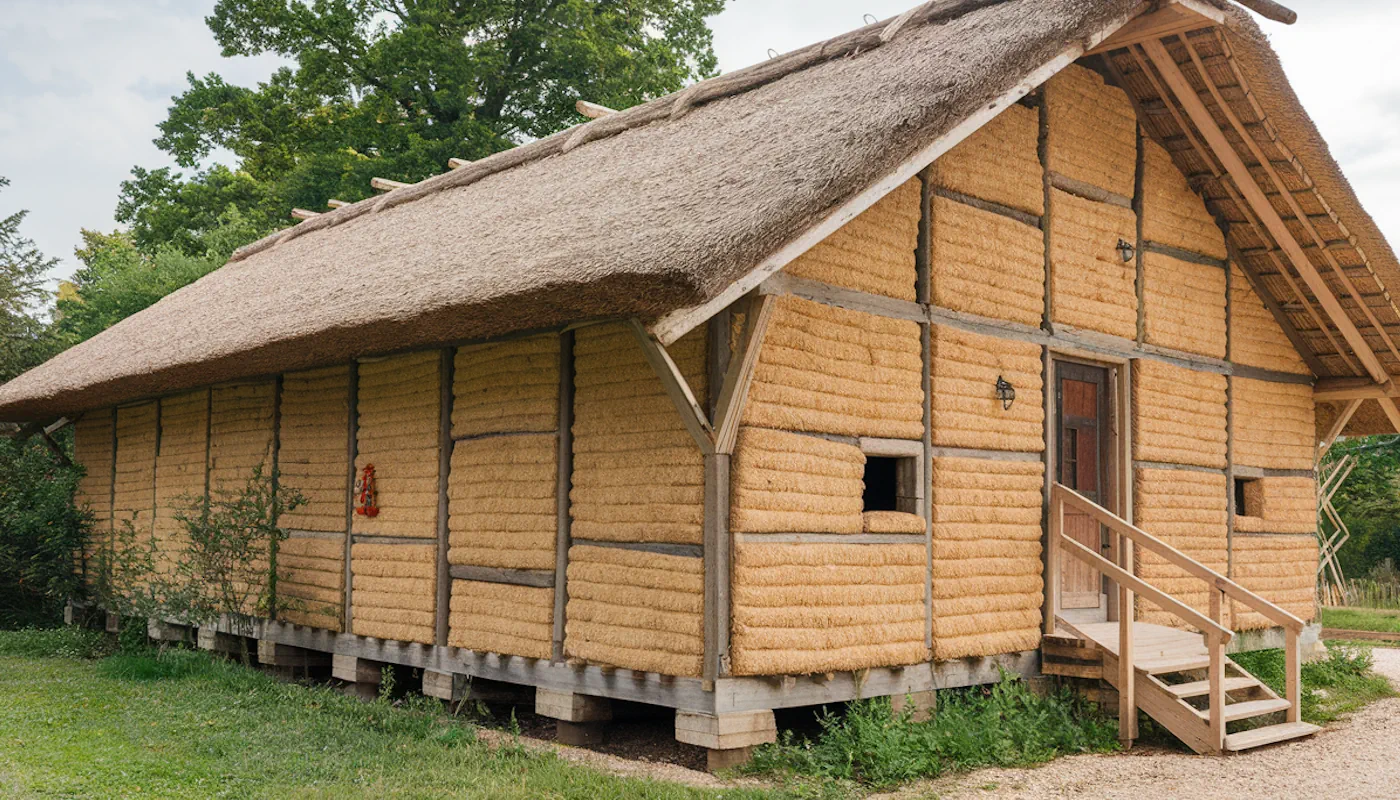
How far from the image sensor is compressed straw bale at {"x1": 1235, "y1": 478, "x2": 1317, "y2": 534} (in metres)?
11.5

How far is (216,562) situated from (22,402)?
14.4 ft

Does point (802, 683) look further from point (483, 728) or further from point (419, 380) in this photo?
point (419, 380)

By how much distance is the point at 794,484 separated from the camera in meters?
7.52

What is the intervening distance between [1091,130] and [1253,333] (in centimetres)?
292

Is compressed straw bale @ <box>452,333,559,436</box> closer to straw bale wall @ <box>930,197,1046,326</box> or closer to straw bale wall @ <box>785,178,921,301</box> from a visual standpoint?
straw bale wall @ <box>785,178,921,301</box>

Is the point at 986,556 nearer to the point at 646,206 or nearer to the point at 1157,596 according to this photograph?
the point at 1157,596

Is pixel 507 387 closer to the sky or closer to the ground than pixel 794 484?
closer to the sky

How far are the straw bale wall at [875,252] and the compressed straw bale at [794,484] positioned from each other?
3.42 feet

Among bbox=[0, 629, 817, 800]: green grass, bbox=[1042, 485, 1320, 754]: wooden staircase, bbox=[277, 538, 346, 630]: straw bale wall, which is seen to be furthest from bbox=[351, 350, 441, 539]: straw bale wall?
bbox=[1042, 485, 1320, 754]: wooden staircase

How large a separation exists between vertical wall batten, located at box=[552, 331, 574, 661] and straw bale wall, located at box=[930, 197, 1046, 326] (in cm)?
253

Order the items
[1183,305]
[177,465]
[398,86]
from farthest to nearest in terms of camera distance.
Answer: [398,86]
[177,465]
[1183,305]

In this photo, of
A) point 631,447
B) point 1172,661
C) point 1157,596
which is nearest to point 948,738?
→ point 1157,596

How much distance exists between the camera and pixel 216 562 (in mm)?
11188

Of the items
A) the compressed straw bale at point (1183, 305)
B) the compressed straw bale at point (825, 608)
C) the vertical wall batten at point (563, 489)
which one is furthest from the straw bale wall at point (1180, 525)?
the vertical wall batten at point (563, 489)
